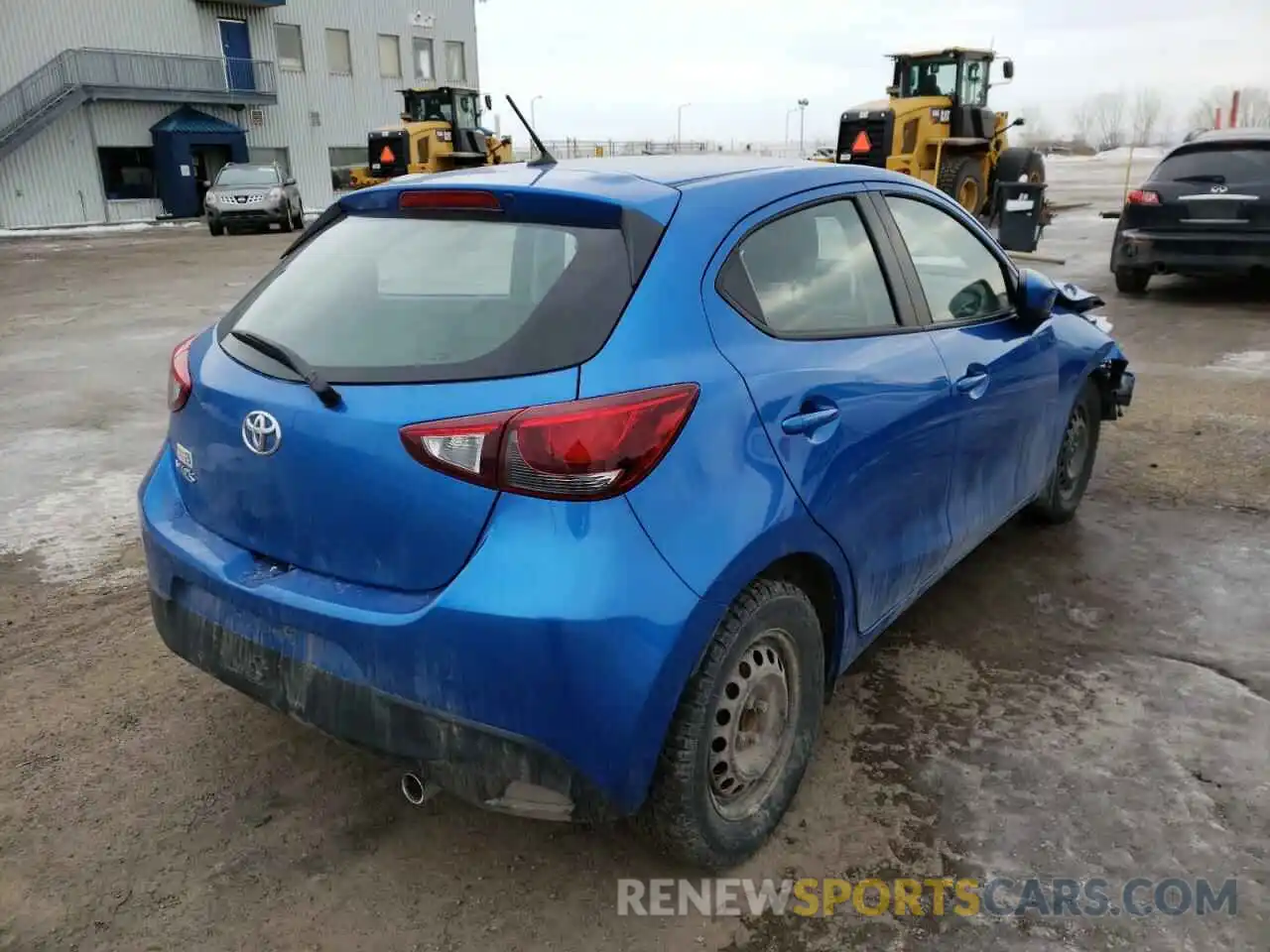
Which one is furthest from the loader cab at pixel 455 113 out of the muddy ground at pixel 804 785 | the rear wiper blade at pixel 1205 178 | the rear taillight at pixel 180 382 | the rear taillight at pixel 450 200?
the rear taillight at pixel 450 200

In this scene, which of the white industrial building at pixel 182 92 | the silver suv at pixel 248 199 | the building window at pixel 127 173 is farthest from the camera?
the building window at pixel 127 173

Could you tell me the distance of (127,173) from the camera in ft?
108

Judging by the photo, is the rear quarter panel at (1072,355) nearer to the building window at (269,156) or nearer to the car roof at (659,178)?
the car roof at (659,178)

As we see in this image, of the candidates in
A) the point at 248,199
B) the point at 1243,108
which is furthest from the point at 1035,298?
the point at 1243,108

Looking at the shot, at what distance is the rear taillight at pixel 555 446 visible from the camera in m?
2.03

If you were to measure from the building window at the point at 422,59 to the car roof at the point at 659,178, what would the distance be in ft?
Answer: 134

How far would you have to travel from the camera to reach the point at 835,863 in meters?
2.57

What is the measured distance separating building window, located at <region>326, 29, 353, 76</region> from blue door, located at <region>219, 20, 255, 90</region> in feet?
10.5

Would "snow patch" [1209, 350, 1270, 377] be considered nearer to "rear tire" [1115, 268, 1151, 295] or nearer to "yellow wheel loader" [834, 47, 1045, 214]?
"rear tire" [1115, 268, 1151, 295]

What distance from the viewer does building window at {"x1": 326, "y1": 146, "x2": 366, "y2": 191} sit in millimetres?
37594

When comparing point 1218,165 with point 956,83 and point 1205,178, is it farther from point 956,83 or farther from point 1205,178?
point 956,83

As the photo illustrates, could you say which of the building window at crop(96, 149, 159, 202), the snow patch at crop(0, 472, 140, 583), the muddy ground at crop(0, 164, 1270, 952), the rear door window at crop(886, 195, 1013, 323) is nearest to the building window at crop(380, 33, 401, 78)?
the building window at crop(96, 149, 159, 202)

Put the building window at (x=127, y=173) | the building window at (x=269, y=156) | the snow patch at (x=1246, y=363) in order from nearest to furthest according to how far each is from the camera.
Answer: the snow patch at (x=1246, y=363), the building window at (x=127, y=173), the building window at (x=269, y=156)

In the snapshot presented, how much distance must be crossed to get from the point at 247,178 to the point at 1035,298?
2413cm
